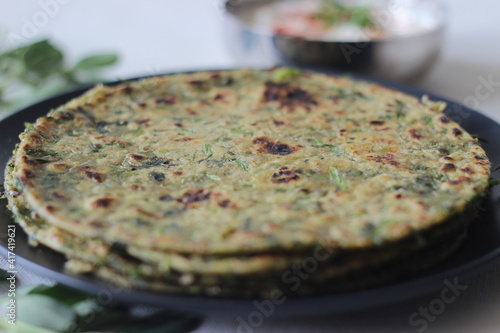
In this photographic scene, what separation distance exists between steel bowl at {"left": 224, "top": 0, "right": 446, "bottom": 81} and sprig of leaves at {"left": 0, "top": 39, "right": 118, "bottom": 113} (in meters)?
0.88

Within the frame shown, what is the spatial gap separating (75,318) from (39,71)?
7.64 feet

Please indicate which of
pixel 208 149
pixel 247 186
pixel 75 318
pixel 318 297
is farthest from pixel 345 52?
pixel 75 318

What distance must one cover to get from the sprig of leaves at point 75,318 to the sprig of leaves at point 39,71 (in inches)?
77.4

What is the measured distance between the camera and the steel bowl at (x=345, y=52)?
3.85m

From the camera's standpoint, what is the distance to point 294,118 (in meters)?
2.82

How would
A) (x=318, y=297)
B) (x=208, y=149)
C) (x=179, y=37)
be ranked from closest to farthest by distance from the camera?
(x=318, y=297), (x=208, y=149), (x=179, y=37)

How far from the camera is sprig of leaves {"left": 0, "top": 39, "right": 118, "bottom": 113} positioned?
12.1ft

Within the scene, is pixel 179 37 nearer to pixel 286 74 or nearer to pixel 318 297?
pixel 286 74

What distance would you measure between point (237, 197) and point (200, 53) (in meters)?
3.02

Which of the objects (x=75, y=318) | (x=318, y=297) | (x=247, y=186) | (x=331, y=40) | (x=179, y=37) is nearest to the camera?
(x=318, y=297)

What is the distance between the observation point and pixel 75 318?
1891mm

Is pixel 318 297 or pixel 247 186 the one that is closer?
pixel 318 297

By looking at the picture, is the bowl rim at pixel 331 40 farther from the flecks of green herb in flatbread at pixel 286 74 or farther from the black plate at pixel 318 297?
the black plate at pixel 318 297

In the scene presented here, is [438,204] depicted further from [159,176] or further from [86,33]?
[86,33]
